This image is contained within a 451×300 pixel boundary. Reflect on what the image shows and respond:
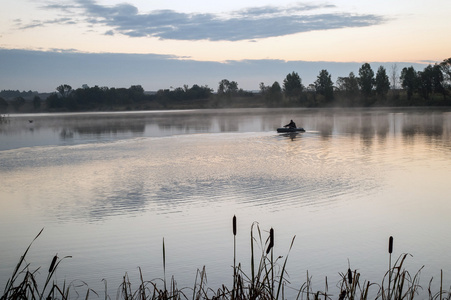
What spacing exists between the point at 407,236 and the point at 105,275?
5.52 metres

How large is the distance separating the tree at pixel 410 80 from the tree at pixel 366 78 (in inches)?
384

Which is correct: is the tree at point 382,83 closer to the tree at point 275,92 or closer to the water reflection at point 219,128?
the tree at point 275,92

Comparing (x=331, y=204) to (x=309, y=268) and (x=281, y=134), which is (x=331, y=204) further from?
(x=281, y=134)

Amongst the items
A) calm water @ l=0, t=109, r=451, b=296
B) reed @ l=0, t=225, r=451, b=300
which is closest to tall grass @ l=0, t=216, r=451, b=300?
reed @ l=0, t=225, r=451, b=300

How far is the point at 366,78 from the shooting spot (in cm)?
12262

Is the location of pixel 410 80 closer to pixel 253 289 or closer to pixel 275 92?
pixel 275 92

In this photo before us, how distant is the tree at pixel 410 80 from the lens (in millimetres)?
108600

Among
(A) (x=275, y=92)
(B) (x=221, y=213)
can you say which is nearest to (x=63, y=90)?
(A) (x=275, y=92)

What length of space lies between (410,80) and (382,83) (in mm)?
11017

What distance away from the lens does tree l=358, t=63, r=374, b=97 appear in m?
122

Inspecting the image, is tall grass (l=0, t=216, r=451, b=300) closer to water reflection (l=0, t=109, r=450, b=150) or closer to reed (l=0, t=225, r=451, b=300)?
reed (l=0, t=225, r=451, b=300)

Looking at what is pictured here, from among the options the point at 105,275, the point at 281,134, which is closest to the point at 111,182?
the point at 105,275

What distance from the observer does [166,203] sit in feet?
41.5

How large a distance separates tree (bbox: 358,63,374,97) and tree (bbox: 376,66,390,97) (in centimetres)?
177
